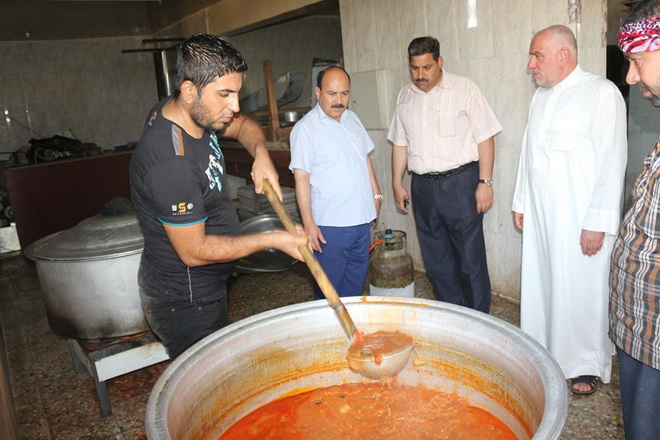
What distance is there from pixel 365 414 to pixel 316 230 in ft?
5.92

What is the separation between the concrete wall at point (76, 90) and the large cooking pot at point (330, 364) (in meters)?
9.48

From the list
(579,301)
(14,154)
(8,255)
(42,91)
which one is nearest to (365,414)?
(579,301)

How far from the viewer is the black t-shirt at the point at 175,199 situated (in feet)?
6.55

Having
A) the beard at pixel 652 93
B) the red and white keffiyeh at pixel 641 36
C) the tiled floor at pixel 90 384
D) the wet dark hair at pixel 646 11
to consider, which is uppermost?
the wet dark hair at pixel 646 11

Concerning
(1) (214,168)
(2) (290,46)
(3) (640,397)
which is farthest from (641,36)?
(2) (290,46)

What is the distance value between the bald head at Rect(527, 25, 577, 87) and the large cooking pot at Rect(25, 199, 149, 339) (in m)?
2.43

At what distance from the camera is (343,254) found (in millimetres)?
3693

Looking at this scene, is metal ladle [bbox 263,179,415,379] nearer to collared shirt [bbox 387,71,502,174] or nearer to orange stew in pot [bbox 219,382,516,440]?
orange stew in pot [bbox 219,382,516,440]

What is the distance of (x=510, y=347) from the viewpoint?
1.67m

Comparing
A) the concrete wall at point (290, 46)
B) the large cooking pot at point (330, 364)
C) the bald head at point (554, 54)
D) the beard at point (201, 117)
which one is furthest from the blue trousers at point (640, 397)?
the concrete wall at point (290, 46)

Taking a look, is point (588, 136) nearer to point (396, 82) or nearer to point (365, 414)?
point (365, 414)

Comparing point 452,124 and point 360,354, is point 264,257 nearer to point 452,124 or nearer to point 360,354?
point 452,124

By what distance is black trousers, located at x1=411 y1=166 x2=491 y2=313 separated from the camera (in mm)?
3809

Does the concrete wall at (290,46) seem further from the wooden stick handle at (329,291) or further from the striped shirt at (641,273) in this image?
the striped shirt at (641,273)
